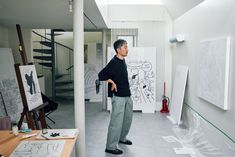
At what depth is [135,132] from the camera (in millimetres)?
4215

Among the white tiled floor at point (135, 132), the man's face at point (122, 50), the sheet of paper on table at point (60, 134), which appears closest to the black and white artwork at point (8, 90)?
the white tiled floor at point (135, 132)

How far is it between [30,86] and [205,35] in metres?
2.64

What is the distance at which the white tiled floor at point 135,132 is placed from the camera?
11.0 ft

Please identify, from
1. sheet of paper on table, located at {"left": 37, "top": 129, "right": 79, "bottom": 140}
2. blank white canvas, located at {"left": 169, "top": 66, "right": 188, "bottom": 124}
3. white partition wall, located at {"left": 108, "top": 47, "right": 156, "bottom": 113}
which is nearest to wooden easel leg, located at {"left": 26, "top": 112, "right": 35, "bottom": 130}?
sheet of paper on table, located at {"left": 37, "top": 129, "right": 79, "bottom": 140}

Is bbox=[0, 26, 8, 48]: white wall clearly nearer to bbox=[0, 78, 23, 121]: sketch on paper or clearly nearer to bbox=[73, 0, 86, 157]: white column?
bbox=[0, 78, 23, 121]: sketch on paper

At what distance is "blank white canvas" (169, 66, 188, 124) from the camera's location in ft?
14.8

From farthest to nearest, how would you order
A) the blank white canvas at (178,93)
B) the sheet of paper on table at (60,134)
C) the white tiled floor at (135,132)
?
the blank white canvas at (178,93), the white tiled floor at (135,132), the sheet of paper on table at (60,134)

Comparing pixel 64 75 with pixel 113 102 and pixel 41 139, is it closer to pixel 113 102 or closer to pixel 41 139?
pixel 113 102

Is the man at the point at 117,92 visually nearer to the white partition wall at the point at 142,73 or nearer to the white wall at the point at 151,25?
the white partition wall at the point at 142,73

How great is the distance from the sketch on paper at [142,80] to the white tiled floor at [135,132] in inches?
15.9

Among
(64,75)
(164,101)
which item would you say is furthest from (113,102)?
(64,75)

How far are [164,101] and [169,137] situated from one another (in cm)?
181

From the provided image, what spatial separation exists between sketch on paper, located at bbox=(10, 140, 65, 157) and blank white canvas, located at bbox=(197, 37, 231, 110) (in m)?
2.01

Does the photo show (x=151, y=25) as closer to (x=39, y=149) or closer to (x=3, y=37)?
(x=3, y=37)
